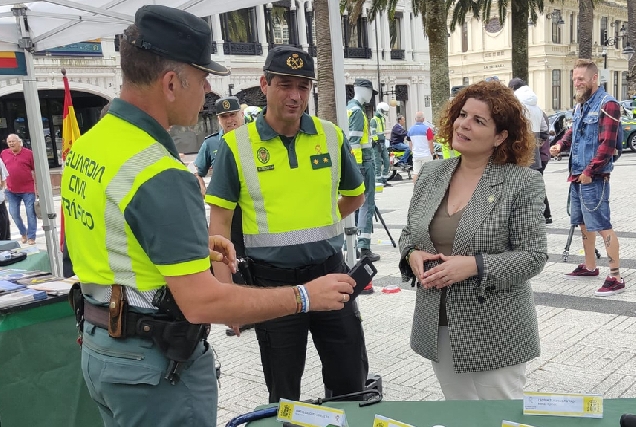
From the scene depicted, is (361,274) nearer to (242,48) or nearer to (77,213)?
(77,213)

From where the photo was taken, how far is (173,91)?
1.67 metres

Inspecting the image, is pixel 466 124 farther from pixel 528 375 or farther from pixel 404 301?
pixel 404 301

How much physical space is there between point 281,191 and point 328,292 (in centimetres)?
96

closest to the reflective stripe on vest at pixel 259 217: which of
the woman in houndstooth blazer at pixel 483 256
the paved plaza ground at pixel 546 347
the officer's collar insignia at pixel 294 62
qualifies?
the officer's collar insignia at pixel 294 62

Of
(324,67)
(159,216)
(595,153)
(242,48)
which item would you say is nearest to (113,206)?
(159,216)

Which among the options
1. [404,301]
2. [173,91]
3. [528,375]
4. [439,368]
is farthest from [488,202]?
[404,301]

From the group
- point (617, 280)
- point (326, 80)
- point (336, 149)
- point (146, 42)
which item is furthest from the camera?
point (326, 80)

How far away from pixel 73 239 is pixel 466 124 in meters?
1.55

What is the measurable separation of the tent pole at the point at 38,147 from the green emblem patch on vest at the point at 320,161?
3499 millimetres

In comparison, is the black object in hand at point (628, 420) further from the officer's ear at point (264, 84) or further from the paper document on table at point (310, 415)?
the officer's ear at point (264, 84)

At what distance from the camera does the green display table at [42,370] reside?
2764 millimetres

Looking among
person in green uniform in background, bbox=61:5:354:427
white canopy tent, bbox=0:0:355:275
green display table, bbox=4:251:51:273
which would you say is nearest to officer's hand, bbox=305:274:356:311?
person in green uniform in background, bbox=61:5:354:427

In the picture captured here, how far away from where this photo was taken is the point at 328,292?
1839 millimetres

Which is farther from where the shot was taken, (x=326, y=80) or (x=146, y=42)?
(x=326, y=80)
